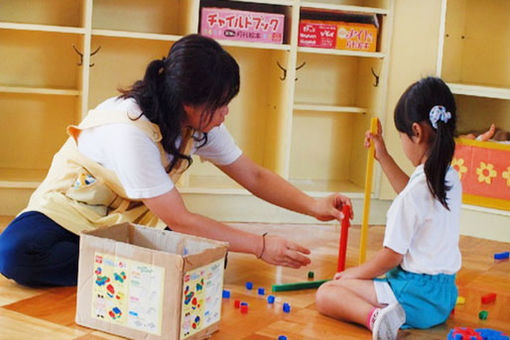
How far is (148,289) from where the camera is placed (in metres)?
1.63

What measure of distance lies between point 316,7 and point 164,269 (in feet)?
5.40

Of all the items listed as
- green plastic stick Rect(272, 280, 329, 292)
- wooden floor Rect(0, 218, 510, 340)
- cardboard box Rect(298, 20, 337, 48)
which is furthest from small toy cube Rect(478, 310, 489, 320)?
cardboard box Rect(298, 20, 337, 48)

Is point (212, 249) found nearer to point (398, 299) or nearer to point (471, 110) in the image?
point (398, 299)

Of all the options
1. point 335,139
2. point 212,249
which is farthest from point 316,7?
point 212,249

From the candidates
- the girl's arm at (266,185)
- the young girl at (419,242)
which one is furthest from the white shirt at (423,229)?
the girl's arm at (266,185)

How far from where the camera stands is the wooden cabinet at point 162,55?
→ 116 inches

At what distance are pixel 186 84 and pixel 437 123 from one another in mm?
586

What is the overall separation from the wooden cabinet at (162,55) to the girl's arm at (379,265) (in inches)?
43.0

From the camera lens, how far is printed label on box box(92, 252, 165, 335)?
1624mm

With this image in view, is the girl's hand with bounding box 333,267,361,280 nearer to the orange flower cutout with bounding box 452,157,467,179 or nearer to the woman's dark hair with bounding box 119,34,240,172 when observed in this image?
the woman's dark hair with bounding box 119,34,240,172

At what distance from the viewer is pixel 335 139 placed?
3396 mm

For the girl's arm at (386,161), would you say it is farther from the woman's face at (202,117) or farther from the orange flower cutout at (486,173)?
the orange flower cutout at (486,173)

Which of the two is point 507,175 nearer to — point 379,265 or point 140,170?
point 379,265

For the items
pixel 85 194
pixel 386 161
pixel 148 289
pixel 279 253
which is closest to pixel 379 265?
pixel 279 253
